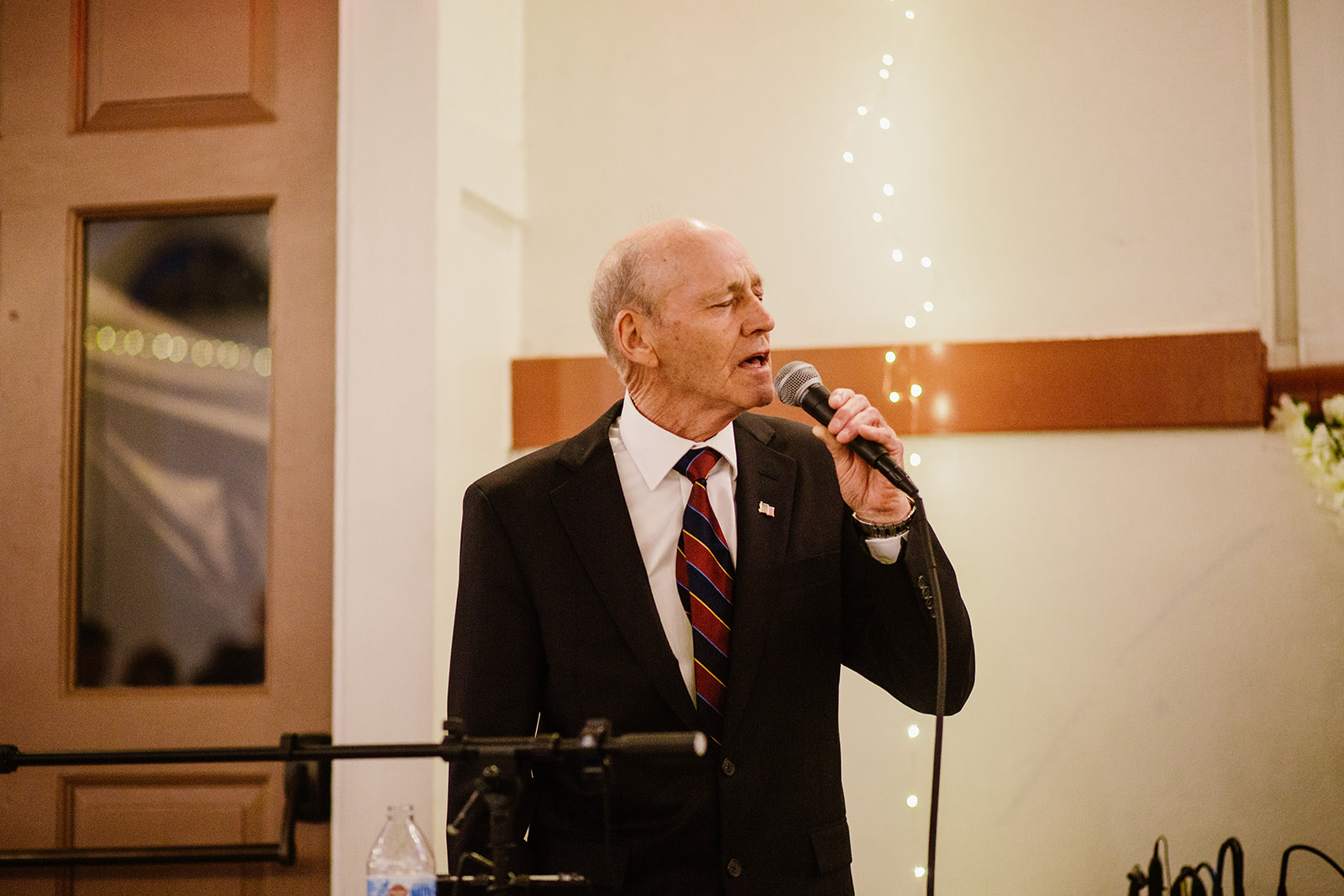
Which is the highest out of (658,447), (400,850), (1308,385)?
(1308,385)

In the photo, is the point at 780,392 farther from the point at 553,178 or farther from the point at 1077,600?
the point at 553,178

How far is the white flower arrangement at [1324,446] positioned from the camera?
1.92 m

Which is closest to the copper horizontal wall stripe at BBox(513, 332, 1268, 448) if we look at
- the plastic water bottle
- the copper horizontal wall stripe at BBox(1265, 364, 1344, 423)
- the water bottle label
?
the copper horizontal wall stripe at BBox(1265, 364, 1344, 423)

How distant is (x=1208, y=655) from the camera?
216 centimetres

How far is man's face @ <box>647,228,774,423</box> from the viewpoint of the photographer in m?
1.65

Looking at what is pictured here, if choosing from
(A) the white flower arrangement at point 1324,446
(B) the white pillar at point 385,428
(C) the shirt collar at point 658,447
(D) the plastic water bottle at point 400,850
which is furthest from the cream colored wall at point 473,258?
(A) the white flower arrangement at point 1324,446

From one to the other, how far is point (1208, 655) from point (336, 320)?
2.04 metres

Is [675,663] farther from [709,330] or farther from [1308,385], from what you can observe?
[1308,385]

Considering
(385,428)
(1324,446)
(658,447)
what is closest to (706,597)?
(658,447)

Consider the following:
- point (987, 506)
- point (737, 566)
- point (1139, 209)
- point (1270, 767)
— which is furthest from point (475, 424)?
point (1270, 767)

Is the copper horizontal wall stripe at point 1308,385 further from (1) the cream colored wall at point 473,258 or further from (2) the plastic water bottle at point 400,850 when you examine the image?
(2) the plastic water bottle at point 400,850

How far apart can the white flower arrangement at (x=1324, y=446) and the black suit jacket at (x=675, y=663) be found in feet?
2.83

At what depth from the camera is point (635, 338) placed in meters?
1.74

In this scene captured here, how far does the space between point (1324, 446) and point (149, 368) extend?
257 cm
